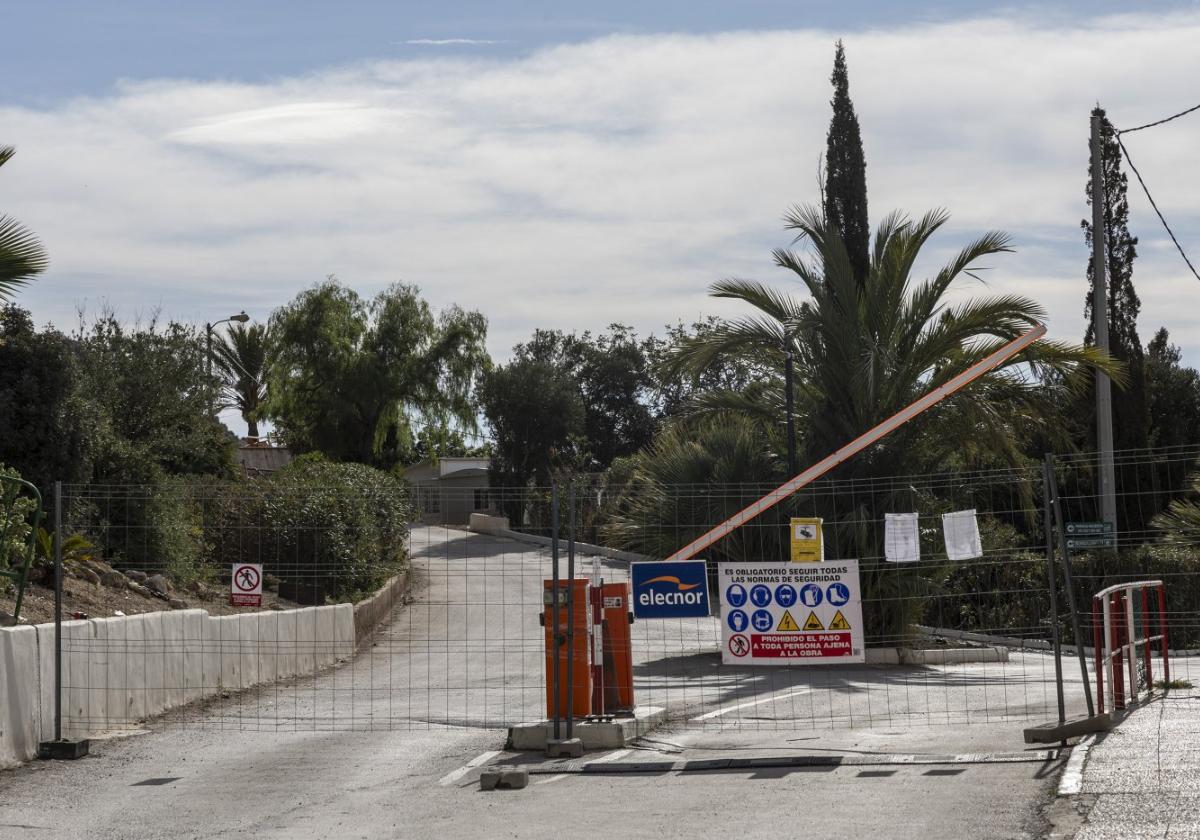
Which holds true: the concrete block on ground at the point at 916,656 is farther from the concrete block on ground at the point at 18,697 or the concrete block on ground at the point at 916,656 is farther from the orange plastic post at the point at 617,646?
the concrete block on ground at the point at 18,697

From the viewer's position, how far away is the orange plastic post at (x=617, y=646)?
11867mm

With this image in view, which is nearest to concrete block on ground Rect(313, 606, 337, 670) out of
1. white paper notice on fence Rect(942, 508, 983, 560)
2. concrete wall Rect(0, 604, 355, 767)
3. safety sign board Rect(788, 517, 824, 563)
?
concrete wall Rect(0, 604, 355, 767)

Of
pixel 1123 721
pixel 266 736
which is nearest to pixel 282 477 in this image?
pixel 266 736

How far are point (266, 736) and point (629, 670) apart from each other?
340 centimetres

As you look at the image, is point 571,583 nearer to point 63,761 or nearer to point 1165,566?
point 63,761

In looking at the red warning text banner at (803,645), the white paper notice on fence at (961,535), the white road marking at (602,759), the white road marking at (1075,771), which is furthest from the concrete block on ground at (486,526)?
the white road marking at (1075,771)

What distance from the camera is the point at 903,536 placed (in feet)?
35.9

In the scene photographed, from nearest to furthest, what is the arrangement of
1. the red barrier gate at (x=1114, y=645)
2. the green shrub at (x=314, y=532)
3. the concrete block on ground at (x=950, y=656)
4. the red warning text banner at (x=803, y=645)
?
the red barrier gate at (x=1114, y=645)
the red warning text banner at (x=803, y=645)
the green shrub at (x=314, y=532)
the concrete block on ground at (x=950, y=656)

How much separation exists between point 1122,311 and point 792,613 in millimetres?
29591

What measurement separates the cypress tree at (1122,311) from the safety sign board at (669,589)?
26.5 meters

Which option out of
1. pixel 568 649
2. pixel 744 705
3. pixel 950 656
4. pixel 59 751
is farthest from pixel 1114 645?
pixel 59 751

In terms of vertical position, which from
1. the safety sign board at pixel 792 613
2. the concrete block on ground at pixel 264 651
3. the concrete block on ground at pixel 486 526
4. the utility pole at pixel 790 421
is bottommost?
the concrete block on ground at pixel 264 651

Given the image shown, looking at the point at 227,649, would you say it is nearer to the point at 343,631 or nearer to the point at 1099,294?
the point at 343,631

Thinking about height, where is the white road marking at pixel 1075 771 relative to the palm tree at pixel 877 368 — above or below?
below
